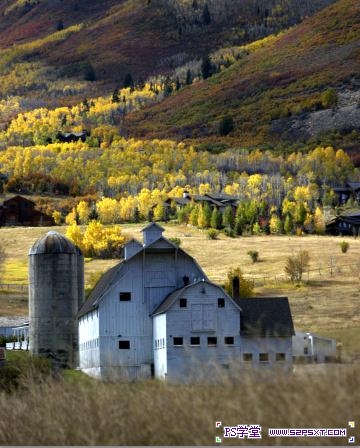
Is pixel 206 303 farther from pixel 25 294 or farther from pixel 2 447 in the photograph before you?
Result: pixel 25 294

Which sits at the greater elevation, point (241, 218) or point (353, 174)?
point (353, 174)

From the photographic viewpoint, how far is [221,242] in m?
128

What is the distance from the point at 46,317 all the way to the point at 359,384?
128 ft

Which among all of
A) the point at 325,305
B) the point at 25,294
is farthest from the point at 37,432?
the point at 25,294

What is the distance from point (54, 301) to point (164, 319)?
27.8ft

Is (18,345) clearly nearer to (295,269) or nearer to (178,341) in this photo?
(178,341)

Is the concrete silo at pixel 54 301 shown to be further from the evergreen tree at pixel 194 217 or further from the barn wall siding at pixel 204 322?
the evergreen tree at pixel 194 217

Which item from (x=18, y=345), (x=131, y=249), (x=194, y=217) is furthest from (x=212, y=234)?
(x=131, y=249)

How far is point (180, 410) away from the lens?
24.6 meters

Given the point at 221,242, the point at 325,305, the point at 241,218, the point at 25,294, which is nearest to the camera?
the point at 325,305

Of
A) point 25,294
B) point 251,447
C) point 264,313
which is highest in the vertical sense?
point 25,294

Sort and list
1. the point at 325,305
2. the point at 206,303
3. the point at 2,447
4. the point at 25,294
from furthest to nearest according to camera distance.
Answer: the point at 25,294 → the point at 325,305 → the point at 206,303 → the point at 2,447

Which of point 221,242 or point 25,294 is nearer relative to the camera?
point 25,294

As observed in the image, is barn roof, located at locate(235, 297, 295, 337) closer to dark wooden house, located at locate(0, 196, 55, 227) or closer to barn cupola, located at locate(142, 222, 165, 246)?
barn cupola, located at locate(142, 222, 165, 246)
